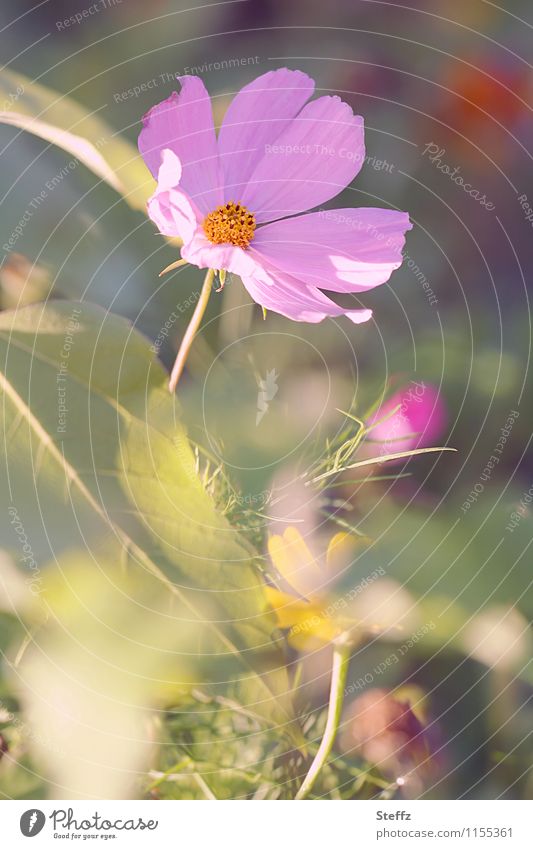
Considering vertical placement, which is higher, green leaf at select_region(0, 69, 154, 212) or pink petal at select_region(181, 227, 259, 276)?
green leaf at select_region(0, 69, 154, 212)

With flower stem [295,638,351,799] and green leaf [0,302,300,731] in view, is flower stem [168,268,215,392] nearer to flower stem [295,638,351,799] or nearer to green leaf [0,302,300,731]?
green leaf [0,302,300,731]

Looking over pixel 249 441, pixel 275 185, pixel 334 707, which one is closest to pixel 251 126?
pixel 275 185

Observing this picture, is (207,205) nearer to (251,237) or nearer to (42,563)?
(251,237)

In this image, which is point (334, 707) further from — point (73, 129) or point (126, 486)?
point (73, 129)

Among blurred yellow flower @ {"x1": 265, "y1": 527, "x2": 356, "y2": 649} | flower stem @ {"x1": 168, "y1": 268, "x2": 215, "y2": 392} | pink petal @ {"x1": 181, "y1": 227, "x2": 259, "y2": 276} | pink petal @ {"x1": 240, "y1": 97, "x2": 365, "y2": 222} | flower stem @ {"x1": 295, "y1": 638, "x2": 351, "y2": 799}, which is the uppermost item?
pink petal @ {"x1": 240, "y1": 97, "x2": 365, "y2": 222}

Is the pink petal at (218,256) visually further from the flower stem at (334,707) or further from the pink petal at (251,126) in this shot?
the flower stem at (334,707)
